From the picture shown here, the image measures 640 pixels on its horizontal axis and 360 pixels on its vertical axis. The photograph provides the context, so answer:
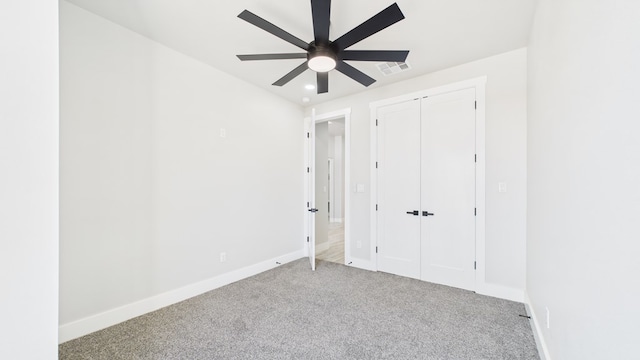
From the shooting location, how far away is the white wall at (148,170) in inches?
82.7

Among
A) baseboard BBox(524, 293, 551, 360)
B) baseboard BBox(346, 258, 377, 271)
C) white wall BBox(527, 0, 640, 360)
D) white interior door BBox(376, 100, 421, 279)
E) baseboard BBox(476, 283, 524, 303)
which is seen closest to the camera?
white wall BBox(527, 0, 640, 360)

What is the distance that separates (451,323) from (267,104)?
361 centimetres

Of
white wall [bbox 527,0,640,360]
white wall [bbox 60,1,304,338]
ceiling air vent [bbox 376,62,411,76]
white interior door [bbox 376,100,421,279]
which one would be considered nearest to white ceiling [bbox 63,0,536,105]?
ceiling air vent [bbox 376,62,411,76]

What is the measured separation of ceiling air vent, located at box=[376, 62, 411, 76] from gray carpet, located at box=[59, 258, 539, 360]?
9.10 ft

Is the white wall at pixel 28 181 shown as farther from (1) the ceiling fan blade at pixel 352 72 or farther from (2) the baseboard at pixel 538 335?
(2) the baseboard at pixel 538 335

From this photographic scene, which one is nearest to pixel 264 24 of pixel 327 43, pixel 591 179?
pixel 327 43

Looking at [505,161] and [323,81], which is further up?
[323,81]

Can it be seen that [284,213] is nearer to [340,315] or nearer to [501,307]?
[340,315]

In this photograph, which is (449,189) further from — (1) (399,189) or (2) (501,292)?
(2) (501,292)

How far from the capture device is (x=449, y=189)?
10.3 feet

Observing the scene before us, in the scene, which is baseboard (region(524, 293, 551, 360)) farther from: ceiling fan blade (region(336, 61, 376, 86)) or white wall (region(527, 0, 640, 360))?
ceiling fan blade (region(336, 61, 376, 86))

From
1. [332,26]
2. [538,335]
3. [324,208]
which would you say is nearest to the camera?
[538,335]

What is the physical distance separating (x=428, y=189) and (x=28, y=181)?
347 centimetres

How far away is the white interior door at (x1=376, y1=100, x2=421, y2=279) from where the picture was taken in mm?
3410
